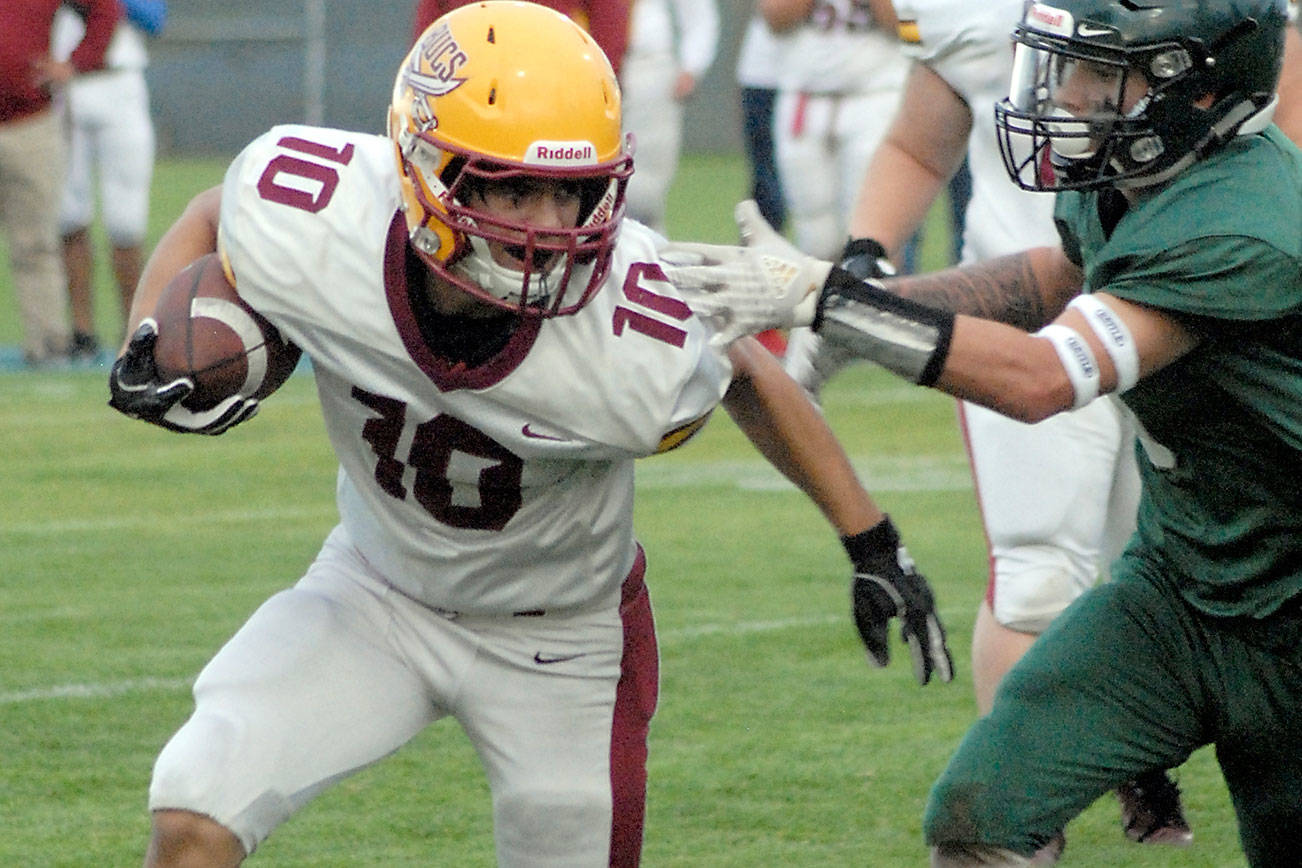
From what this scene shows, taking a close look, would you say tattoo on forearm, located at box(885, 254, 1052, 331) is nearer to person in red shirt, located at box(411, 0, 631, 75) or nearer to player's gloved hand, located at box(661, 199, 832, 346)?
player's gloved hand, located at box(661, 199, 832, 346)

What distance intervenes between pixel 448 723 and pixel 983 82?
177cm

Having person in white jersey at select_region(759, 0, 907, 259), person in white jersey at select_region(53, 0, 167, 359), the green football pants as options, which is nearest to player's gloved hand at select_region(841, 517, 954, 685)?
the green football pants

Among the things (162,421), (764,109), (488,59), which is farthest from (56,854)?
(764,109)

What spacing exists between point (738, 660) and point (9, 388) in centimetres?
457

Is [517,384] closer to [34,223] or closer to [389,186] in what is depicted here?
[389,186]

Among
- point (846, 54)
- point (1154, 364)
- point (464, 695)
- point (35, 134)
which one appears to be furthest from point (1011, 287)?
point (35, 134)

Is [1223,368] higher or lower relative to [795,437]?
higher

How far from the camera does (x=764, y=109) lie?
9.95m

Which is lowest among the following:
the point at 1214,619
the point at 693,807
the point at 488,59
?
the point at 693,807

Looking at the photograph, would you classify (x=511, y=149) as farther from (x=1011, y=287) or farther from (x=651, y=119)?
(x=651, y=119)

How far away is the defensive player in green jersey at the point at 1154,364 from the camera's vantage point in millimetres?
2648

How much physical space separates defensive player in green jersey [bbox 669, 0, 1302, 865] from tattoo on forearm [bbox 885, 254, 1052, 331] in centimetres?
29

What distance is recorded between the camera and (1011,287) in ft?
10.8

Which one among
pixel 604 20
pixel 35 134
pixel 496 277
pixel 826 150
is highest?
pixel 496 277
